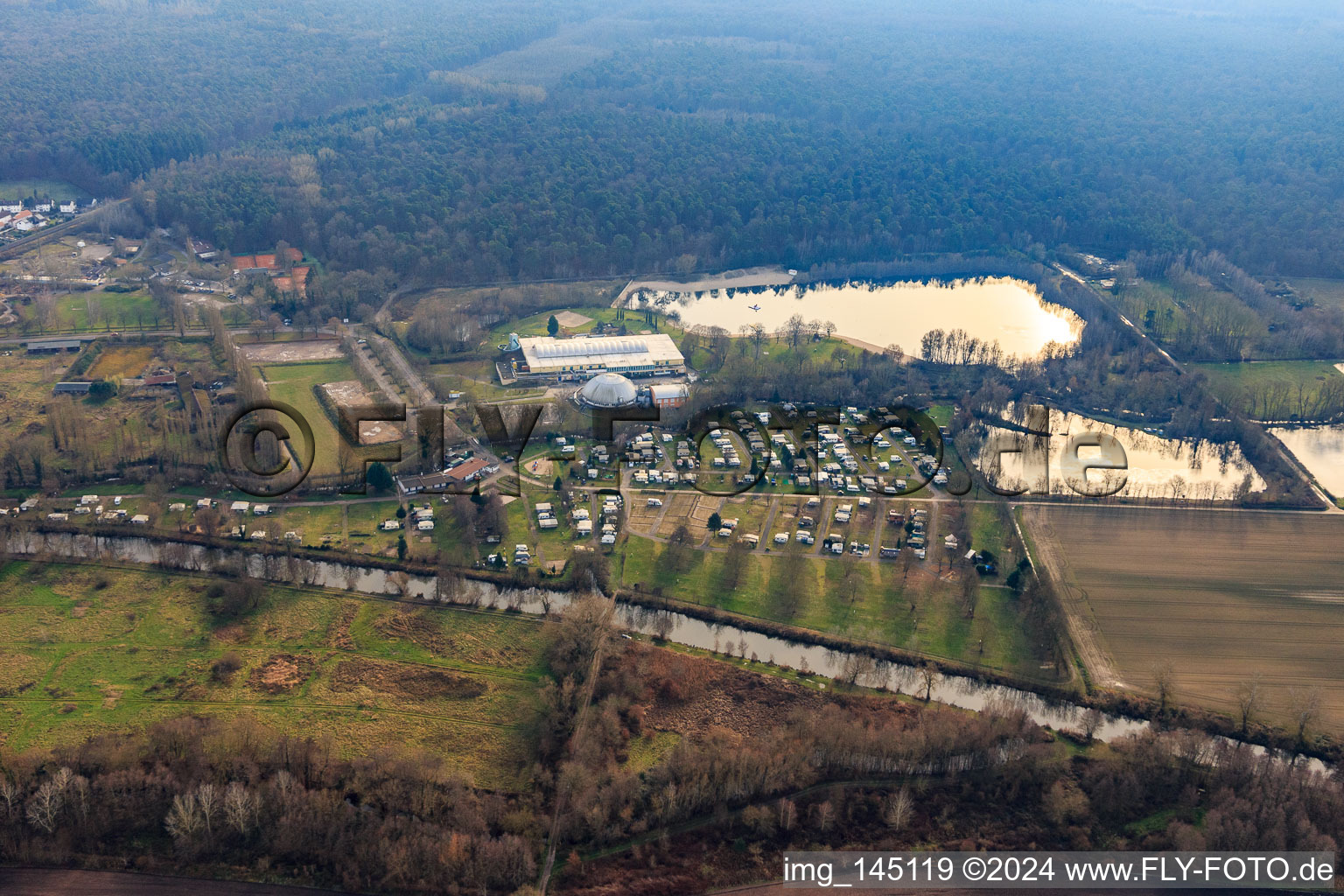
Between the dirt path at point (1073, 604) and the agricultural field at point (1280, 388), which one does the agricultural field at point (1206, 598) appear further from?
the agricultural field at point (1280, 388)

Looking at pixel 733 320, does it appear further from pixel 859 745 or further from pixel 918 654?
pixel 859 745

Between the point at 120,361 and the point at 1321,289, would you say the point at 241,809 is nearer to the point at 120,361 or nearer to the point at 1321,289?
the point at 120,361

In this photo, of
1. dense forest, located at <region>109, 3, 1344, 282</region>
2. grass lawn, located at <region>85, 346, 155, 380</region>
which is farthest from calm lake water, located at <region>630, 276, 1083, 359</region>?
grass lawn, located at <region>85, 346, 155, 380</region>

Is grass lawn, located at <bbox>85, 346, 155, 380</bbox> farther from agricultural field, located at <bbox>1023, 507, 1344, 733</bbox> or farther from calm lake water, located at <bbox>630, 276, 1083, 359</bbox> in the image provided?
agricultural field, located at <bbox>1023, 507, 1344, 733</bbox>

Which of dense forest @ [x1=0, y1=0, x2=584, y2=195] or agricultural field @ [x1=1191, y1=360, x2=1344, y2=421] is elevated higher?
dense forest @ [x1=0, y1=0, x2=584, y2=195]

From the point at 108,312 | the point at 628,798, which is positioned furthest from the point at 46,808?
the point at 108,312

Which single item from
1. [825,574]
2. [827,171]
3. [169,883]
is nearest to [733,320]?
[827,171]

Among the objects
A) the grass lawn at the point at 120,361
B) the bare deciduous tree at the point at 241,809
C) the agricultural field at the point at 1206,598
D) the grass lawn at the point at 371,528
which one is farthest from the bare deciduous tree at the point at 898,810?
the grass lawn at the point at 120,361
